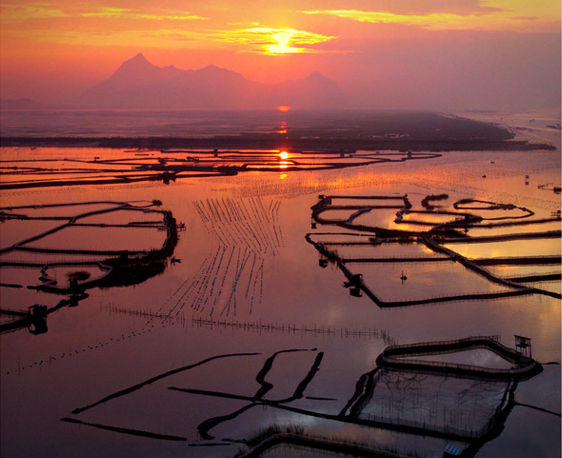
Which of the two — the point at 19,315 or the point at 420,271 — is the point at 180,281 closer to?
the point at 19,315

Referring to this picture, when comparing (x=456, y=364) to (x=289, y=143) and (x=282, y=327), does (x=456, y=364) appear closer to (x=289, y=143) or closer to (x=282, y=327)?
(x=282, y=327)

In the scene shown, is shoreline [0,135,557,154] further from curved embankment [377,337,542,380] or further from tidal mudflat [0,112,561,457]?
curved embankment [377,337,542,380]

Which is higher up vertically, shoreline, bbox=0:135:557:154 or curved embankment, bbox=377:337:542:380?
shoreline, bbox=0:135:557:154

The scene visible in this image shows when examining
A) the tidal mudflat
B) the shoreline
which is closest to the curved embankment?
the tidal mudflat

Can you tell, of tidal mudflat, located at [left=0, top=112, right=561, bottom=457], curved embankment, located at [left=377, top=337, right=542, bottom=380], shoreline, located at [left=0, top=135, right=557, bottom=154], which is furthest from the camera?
shoreline, located at [left=0, top=135, right=557, bottom=154]

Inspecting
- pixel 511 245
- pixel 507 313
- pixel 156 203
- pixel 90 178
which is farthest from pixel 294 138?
pixel 507 313

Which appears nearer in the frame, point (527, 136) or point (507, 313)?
point (507, 313)
